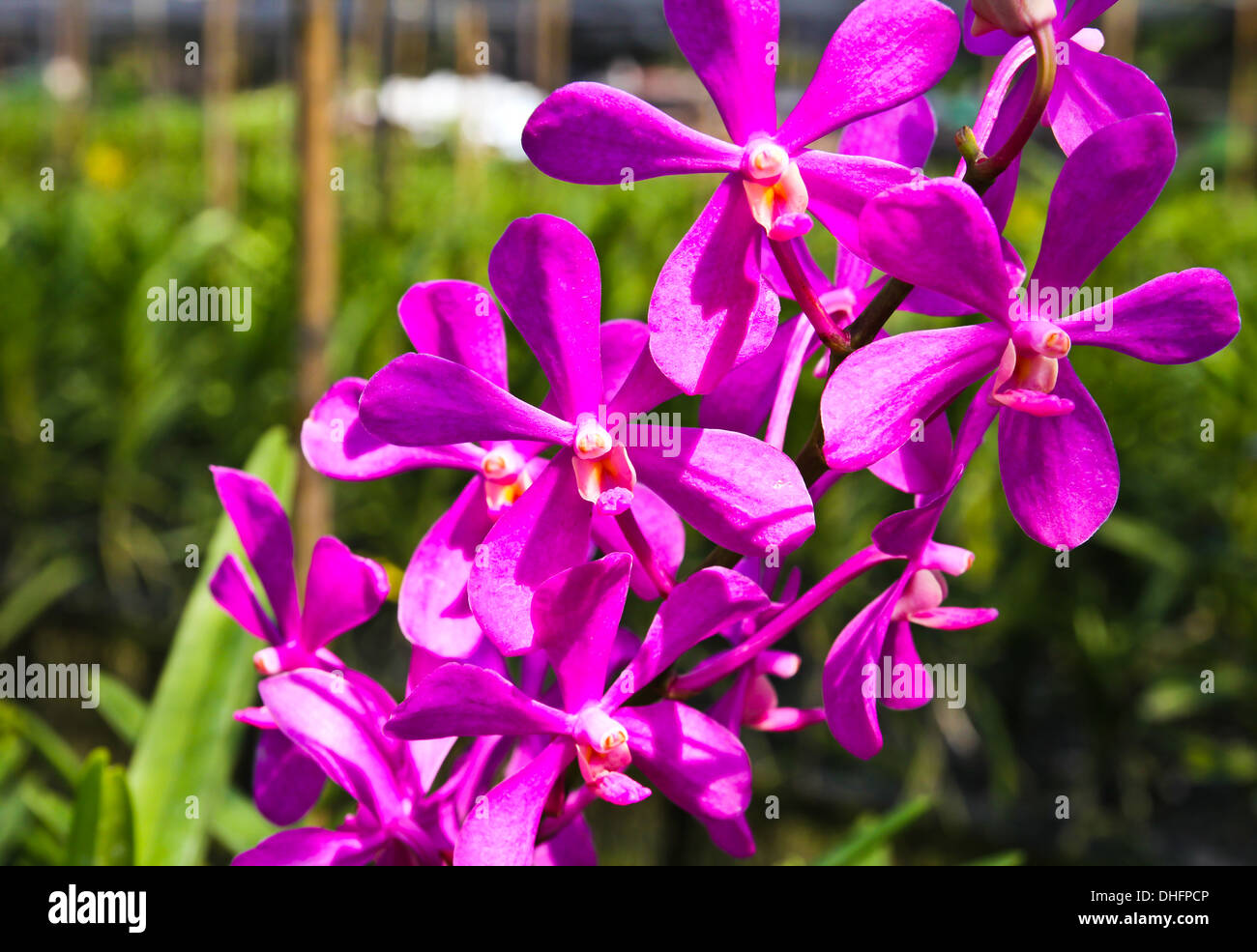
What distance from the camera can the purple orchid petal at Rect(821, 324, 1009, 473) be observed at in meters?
0.31

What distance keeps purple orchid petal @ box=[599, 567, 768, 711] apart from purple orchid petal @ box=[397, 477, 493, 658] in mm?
58

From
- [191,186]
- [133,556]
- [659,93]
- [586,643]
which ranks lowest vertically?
[133,556]

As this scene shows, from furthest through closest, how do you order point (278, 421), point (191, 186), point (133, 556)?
1. point (191, 186)
2. point (133, 556)
3. point (278, 421)

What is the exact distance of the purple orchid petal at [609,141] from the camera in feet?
1.02

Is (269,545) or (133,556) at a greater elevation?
(269,545)

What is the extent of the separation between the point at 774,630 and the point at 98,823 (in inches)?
13.1

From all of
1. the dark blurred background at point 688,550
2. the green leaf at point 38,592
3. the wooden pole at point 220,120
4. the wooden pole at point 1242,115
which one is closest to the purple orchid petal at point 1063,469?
the dark blurred background at point 688,550

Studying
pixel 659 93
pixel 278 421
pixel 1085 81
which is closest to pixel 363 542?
pixel 278 421

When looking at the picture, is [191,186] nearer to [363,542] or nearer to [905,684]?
[363,542]

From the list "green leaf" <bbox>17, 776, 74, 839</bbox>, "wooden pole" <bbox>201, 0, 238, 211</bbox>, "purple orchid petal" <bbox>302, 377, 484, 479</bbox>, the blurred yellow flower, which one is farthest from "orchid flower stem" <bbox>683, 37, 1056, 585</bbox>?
the blurred yellow flower

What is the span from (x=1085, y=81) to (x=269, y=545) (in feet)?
1.08

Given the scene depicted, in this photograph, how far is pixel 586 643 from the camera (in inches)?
13.5

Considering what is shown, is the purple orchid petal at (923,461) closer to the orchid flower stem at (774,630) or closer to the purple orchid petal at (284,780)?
the orchid flower stem at (774,630)

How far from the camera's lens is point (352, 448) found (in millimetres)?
402
